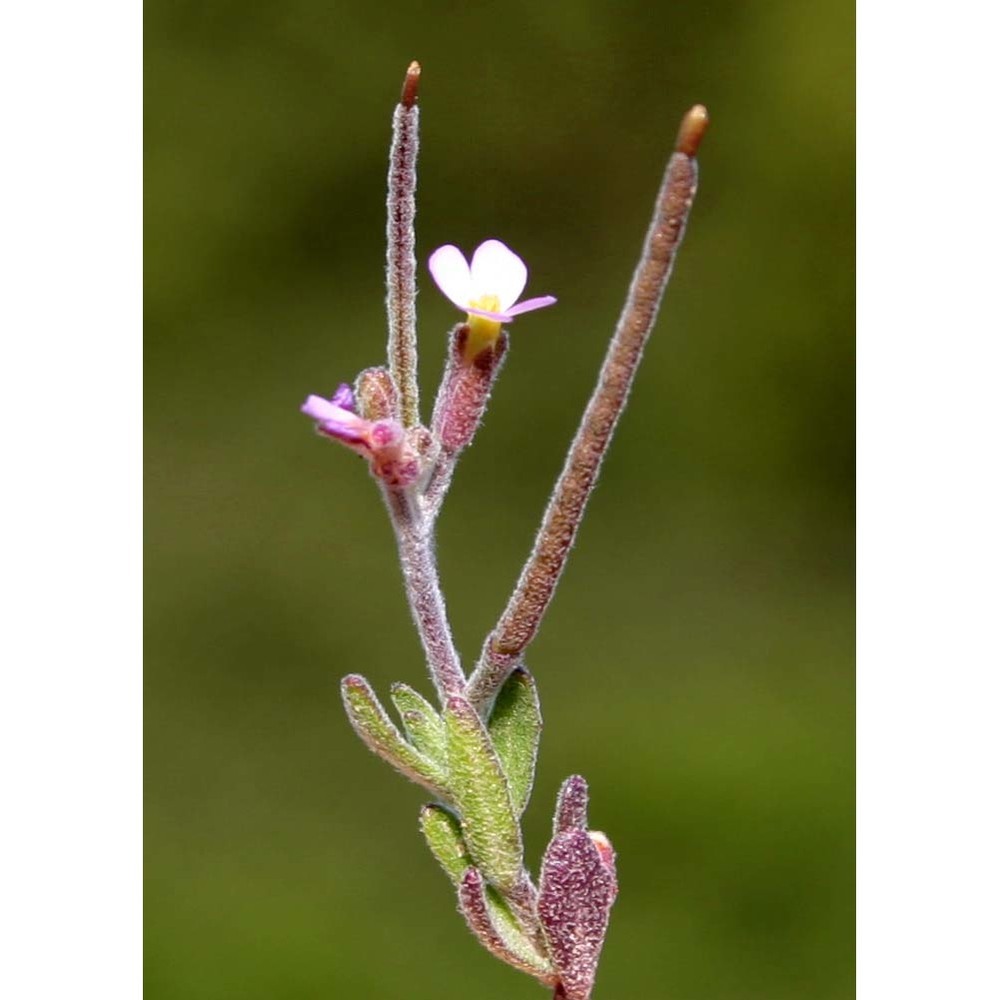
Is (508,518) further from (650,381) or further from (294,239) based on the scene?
(294,239)

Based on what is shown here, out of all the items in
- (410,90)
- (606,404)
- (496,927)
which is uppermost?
(410,90)

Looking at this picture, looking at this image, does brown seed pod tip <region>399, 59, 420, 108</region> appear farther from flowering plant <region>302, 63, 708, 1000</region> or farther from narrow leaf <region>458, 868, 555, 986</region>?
narrow leaf <region>458, 868, 555, 986</region>

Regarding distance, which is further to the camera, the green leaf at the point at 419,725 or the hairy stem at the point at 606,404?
the green leaf at the point at 419,725

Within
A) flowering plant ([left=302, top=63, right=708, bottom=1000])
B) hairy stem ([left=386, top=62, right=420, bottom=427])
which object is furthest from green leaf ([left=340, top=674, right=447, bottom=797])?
hairy stem ([left=386, top=62, right=420, bottom=427])

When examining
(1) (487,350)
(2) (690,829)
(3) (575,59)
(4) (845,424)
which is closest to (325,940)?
(2) (690,829)

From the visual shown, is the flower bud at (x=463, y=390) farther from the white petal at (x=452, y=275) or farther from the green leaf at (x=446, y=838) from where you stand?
the green leaf at (x=446, y=838)

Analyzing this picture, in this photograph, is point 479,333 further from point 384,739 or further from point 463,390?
point 384,739

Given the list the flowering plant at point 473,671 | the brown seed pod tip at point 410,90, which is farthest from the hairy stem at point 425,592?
the brown seed pod tip at point 410,90

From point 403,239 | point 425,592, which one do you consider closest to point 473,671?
point 425,592

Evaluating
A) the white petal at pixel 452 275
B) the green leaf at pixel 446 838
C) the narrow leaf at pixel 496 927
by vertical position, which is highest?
the white petal at pixel 452 275
